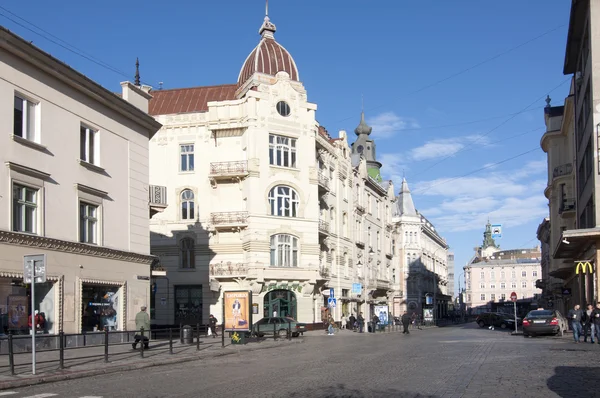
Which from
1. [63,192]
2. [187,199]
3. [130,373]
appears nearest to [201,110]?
[187,199]

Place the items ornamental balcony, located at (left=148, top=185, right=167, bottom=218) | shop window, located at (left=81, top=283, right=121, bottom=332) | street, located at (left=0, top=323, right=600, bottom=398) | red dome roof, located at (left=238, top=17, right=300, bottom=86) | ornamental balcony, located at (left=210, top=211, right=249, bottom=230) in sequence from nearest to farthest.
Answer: street, located at (left=0, top=323, right=600, bottom=398), shop window, located at (left=81, top=283, right=121, bottom=332), ornamental balcony, located at (left=148, top=185, right=167, bottom=218), ornamental balcony, located at (left=210, top=211, right=249, bottom=230), red dome roof, located at (left=238, top=17, right=300, bottom=86)

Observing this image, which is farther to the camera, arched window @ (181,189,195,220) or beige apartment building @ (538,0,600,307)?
arched window @ (181,189,195,220)

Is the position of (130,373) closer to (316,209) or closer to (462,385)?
(462,385)

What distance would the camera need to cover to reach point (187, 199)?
169ft

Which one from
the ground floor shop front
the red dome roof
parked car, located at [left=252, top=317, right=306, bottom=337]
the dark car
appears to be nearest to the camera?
the ground floor shop front

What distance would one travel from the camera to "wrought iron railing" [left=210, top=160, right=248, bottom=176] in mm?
49375

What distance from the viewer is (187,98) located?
189 ft

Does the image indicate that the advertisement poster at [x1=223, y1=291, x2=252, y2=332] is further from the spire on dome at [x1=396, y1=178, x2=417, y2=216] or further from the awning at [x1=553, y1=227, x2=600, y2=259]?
the spire on dome at [x1=396, y1=178, x2=417, y2=216]

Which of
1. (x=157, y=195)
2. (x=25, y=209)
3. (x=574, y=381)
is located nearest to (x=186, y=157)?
(x=157, y=195)

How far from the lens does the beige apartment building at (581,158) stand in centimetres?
3353

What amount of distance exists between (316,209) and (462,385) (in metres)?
38.4

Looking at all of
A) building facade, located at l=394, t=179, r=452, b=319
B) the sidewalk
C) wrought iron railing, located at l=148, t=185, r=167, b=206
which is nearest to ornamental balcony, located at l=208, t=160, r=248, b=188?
wrought iron railing, located at l=148, t=185, r=167, b=206

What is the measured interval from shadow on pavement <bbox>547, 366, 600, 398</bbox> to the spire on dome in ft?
283

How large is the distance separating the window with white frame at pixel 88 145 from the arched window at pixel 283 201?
2281 centimetres
